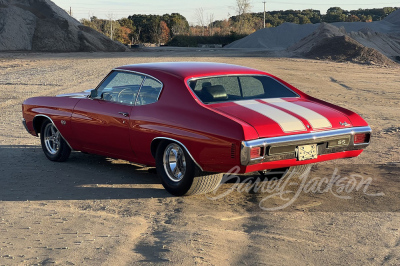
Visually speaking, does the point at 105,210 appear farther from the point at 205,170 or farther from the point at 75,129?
the point at 75,129

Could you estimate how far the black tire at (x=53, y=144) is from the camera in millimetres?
8234

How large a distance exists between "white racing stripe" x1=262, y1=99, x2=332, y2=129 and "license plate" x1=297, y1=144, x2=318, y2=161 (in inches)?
8.3

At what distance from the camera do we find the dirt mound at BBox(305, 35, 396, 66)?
3553 cm

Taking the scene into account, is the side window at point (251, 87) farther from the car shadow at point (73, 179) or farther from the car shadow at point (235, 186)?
the car shadow at point (73, 179)

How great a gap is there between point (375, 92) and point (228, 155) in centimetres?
1448

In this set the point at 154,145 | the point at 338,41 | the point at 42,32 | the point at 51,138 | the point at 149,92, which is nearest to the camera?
the point at 154,145

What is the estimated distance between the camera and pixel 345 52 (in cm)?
3791

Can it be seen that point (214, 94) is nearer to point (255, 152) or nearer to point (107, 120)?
point (255, 152)

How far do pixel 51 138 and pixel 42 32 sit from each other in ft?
139

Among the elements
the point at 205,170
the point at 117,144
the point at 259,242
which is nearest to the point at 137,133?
the point at 117,144

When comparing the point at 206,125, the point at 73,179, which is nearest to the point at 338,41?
the point at 73,179

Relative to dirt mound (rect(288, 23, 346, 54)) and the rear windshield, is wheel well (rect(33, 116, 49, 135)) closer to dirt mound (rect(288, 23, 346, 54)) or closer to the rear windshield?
the rear windshield

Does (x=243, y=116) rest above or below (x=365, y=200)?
above

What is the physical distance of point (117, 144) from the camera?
7160 millimetres
